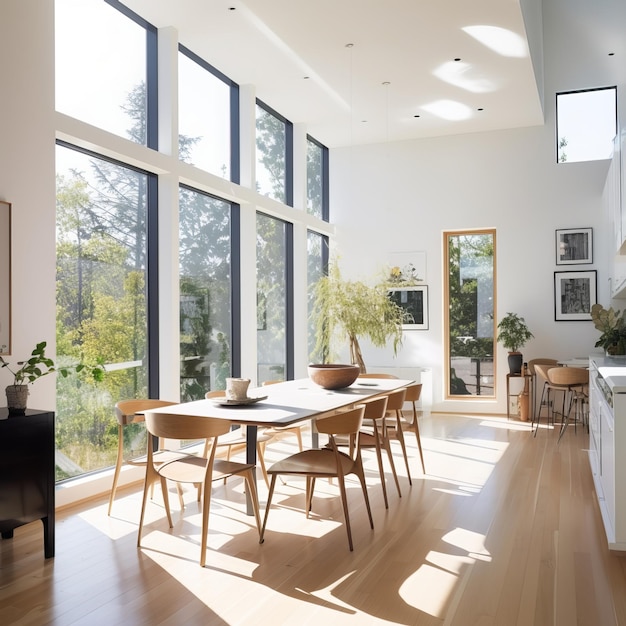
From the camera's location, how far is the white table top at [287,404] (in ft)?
11.7

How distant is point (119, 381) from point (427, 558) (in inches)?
114

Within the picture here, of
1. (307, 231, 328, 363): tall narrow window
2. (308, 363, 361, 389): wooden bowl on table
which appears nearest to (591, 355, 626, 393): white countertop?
(308, 363, 361, 389): wooden bowl on table

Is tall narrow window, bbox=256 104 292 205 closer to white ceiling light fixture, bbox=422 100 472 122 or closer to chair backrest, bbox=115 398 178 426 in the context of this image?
white ceiling light fixture, bbox=422 100 472 122

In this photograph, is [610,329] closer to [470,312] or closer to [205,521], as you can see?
[470,312]

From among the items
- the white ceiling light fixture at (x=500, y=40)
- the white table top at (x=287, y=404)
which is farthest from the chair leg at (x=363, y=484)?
the white ceiling light fixture at (x=500, y=40)

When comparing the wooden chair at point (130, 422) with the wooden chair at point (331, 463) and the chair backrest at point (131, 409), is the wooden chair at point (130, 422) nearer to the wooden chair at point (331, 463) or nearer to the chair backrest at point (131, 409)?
the chair backrest at point (131, 409)

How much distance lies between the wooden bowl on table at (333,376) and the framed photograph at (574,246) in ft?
15.3

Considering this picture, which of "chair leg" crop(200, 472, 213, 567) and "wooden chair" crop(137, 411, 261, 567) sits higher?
"wooden chair" crop(137, 411, 261, 567)

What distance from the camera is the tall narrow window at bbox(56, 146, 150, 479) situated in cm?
470

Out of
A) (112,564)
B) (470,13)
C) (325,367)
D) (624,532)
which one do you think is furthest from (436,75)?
(112,564)

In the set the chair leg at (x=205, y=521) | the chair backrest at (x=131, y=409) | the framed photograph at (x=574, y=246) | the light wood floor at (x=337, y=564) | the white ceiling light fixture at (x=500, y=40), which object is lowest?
the light wood floor at (x=337, y=564)

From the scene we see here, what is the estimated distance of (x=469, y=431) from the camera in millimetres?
7559

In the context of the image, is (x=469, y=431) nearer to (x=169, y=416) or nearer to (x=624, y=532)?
(x=624, y=532)

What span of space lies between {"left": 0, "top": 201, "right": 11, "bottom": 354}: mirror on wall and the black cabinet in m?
0.51
